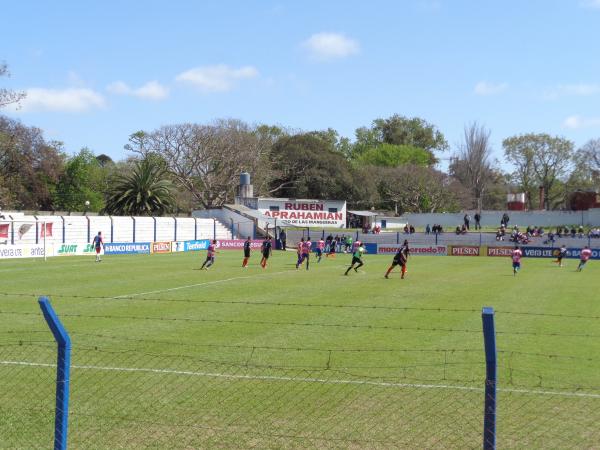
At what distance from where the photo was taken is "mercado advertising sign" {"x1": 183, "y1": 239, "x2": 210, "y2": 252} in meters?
60.5

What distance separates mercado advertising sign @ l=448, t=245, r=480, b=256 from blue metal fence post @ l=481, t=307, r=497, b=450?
180 feet

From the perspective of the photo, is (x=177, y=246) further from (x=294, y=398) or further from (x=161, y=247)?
(x=294, y=398)

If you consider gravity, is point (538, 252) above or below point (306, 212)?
below

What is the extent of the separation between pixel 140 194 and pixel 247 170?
66.7ft

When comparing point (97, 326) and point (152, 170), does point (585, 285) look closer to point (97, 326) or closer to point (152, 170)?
point (97, 326)

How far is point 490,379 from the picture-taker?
553 cm

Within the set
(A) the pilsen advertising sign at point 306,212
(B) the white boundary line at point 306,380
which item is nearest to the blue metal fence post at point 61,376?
(B) the white boundary line at point 306,380

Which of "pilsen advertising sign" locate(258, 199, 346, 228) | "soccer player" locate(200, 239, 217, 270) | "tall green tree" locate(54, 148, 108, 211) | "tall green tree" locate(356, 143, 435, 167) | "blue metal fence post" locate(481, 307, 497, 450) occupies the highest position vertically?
"tall green tree" locate(356, 143, 435, 167)

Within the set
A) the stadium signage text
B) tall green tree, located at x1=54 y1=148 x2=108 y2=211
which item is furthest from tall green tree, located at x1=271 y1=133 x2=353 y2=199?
the stadium signage text

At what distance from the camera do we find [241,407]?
9.98 metres

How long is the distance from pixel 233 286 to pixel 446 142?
12903 cm

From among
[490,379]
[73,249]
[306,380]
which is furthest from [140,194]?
[490,379]

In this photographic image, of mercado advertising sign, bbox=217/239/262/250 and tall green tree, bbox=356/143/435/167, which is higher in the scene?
tall green tree, bbox=356/143/435/167

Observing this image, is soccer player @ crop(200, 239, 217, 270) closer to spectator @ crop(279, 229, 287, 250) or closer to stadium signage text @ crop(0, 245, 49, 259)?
stadium signage text @ crop(0, 245, 49, 259)
